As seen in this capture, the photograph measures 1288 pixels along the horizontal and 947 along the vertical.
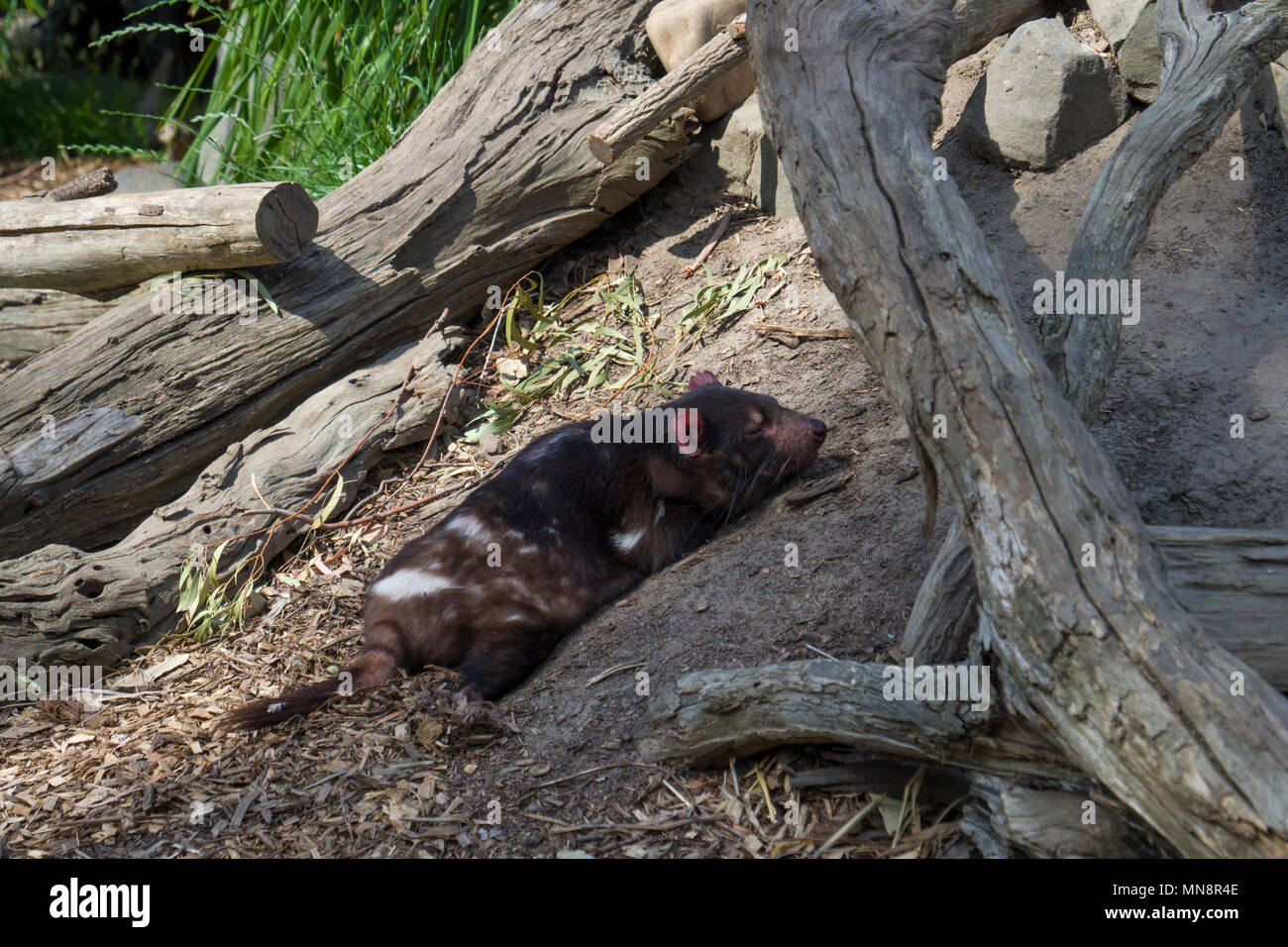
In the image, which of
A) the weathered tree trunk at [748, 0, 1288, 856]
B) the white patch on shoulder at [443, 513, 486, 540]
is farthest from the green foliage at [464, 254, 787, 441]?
the weathered tree trunk at [748, 0, 1288, 856]

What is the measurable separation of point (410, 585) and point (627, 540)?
821 mm

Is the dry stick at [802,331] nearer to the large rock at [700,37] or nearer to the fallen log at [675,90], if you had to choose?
the fallen log at [675,90]

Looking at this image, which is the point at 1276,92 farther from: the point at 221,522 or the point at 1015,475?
the point at 221,522

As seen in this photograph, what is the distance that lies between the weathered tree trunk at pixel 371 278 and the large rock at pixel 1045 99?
5.08 ft

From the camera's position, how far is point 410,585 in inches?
150

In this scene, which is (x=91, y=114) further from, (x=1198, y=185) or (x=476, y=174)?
(x=1198, y=185)

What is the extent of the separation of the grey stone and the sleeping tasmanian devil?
1.71 m

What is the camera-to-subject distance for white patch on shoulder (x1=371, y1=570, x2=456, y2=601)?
3791 mm

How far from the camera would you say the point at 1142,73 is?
4828 mm

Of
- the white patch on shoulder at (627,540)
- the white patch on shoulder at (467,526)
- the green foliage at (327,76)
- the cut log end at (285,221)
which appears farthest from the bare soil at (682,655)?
the green foliage at (327,76)

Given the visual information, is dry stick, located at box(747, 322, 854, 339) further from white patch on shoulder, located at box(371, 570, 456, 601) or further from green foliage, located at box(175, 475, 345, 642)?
green foliage, located at box(175, 475, 345, 642)

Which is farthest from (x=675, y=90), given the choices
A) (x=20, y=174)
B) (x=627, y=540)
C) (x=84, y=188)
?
(x=20, y=174)

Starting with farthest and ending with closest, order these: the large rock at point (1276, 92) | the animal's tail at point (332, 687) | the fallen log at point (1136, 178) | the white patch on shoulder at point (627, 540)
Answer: the large rock at point (1276, 92), the white patch on shoulder at point (627, 540), the animal's tail at point (332, 687), the fallen log at point (1136, 178)

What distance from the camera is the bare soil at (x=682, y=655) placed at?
9.33ft
